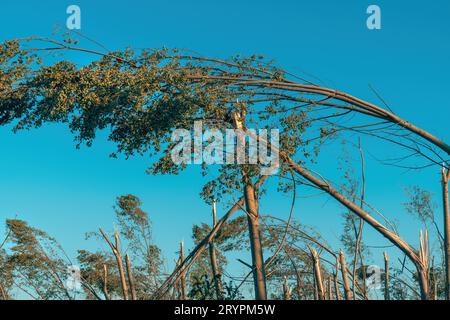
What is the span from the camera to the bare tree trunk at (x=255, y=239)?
55.8ft

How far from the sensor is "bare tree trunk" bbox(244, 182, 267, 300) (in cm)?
1702

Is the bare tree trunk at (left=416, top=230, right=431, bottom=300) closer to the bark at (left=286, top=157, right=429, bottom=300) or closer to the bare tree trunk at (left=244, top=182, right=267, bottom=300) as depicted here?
the bark at (left=286, top=157, right=429, bottom=300)

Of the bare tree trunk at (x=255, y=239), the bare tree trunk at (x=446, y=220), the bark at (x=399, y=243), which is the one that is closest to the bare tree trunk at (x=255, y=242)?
the bare tree trunk at (x=255, y=239)

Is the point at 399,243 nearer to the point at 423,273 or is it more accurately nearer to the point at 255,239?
the point at 423,273

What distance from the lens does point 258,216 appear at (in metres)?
17.4

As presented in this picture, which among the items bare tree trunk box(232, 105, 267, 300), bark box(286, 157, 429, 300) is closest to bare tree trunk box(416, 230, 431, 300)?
bark box(286, 157, 429, 300)

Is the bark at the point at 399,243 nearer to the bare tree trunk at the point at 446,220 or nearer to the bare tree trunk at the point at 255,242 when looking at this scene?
the bare tree trunk at the point at 446,220

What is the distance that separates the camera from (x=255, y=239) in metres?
17.3
